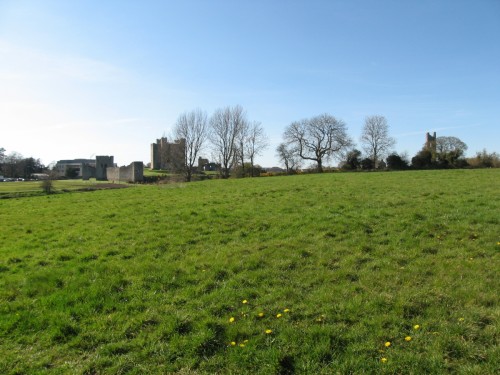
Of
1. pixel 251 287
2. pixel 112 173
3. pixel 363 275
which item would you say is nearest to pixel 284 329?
pixel 251 287

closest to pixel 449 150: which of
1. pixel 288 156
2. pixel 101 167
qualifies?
pixel 288 156

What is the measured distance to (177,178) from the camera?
61844 millimetres

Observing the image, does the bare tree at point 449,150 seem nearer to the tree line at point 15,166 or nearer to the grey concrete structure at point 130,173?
the grey concrete structure at point 130,173

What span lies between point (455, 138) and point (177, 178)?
54.0m

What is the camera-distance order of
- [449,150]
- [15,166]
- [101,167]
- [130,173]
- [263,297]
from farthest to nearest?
[15,166]
[101,167]
[130,173]
[449,150]
[263,297]

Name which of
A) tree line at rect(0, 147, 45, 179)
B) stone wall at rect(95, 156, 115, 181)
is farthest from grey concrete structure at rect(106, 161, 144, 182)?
tree line at rect(0, 147, 45, 179)

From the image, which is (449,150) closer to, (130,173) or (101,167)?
(130,173)

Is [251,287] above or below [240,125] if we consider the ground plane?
below

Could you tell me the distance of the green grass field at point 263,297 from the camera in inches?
179

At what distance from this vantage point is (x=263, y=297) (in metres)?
6.17

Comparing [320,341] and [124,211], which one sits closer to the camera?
[320,341]

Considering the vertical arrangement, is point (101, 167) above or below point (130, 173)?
above

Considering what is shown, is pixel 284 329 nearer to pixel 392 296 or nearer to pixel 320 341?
pixel 320 341

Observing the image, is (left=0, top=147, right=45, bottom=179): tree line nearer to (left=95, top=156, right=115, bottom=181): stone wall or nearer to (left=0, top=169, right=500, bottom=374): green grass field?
(left=95, top=156, right=115, bottom=181): stone wall
